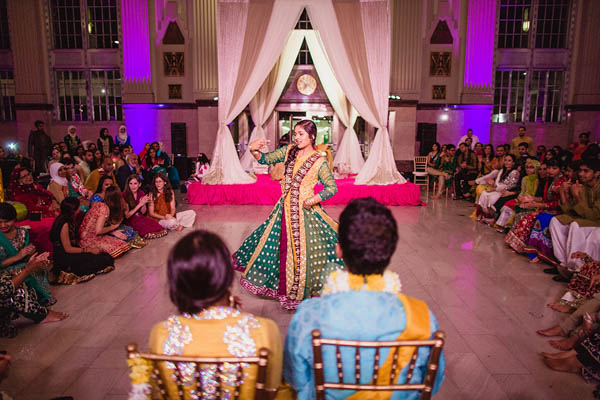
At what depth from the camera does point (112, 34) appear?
1162 cm

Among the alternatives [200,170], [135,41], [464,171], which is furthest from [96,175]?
[464,171]

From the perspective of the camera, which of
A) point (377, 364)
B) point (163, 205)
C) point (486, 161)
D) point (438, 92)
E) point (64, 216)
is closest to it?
point (377, 364)

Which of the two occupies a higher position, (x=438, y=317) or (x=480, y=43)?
(x=480, y=43)

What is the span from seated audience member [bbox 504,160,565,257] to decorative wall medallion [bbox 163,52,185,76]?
8.93 m

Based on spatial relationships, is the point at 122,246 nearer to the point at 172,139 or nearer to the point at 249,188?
the point at 249,188

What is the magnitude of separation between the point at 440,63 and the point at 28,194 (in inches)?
385

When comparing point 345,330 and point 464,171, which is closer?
point 345,330

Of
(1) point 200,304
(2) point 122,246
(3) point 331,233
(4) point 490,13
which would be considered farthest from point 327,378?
(4) point 490,13

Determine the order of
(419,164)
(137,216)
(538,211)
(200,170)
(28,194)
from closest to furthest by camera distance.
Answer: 1. (28,194)
2. (538,211)
3. (137,216)
4. (200,170)
5. (419,164)

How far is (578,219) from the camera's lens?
3.90 meters

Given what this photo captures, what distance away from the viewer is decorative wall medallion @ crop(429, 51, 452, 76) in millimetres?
10984

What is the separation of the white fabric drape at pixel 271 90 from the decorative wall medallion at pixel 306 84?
2.07ft

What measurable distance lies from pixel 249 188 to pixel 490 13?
8.16 m

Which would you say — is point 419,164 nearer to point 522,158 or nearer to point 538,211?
point 522,158
